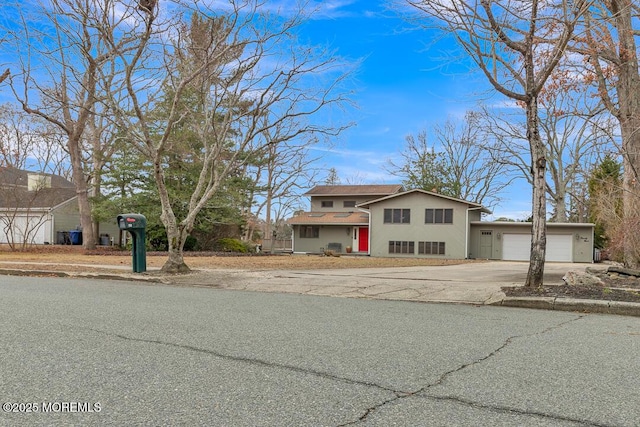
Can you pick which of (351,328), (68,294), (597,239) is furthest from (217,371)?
(597,239)

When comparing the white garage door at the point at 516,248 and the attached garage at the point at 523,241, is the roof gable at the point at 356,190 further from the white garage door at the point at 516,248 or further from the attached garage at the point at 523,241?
the white garage door at the point at 516,248

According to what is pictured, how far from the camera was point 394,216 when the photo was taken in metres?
33.8

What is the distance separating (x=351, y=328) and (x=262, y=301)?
3.03 metres

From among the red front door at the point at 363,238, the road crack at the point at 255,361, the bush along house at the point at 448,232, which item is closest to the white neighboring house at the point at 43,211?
the red front door at the point at 363,238

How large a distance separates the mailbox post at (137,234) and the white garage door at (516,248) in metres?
25.0

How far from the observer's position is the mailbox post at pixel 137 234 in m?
13.4

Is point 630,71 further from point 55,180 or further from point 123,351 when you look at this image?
point 55,180

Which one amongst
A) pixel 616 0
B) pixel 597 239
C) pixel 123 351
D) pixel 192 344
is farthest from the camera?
pixel 597 239

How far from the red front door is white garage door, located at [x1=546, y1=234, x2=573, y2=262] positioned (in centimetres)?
1255

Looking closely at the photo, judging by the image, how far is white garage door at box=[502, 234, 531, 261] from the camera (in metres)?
32.0

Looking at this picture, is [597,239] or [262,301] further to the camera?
[597,239]

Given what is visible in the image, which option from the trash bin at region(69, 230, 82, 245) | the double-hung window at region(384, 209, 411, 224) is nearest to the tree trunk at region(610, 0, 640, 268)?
the double-hung window at region(384, 209, 411, 224)

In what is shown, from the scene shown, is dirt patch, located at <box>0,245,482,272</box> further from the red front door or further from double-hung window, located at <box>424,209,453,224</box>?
the red front door

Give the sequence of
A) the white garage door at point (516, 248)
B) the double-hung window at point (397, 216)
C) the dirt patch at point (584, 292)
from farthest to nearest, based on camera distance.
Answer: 1. the double-hung window at point (397, 216)
2. the white garage door at point (516, 248)
3. the dirt patch at point (584, 292)
